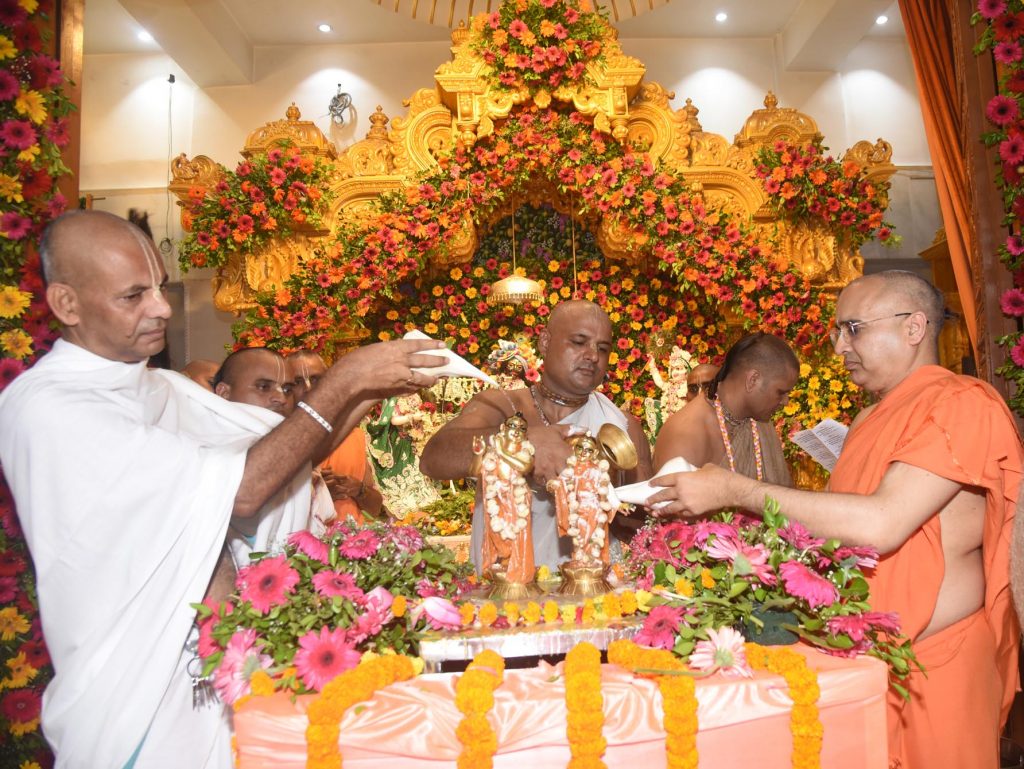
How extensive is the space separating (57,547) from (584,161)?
6.22 metres

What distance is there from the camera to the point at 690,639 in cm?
201

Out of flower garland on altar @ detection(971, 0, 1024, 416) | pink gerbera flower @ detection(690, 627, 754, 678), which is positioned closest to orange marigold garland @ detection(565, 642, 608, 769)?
pink gerbera flower @ detection(690, 627, 754, 678)

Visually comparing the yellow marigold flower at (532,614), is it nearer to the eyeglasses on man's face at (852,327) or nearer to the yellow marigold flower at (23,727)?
the eyeglasses on man's face at (852,327)

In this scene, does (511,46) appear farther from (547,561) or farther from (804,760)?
(804,760)

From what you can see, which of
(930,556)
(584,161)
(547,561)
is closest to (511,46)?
(584,161)

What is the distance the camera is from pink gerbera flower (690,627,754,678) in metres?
1.93

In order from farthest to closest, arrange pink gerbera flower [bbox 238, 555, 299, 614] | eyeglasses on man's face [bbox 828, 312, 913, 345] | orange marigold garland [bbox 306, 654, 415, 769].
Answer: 1. eyeglasses on man's face [bbox 828, 312, 913, 345]
2. pink gerbera flower [bbox 238, 555, 299, 614]
3. orange marigold garland [bbox 306, 654, 415, 769]

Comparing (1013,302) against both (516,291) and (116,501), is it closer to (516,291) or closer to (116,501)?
(516,291)

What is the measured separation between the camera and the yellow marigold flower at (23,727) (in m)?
3.15

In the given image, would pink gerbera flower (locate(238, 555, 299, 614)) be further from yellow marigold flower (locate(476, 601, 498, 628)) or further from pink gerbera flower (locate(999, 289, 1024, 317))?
pink gerbera flower (locate(999, 289, 1024, 317))

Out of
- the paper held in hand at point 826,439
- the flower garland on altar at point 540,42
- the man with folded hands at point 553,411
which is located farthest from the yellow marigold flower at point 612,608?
the flower garland on altar at point 540,42

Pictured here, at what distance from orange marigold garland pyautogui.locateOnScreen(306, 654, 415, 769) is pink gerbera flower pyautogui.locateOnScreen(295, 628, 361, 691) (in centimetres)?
3

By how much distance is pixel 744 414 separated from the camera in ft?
13.8

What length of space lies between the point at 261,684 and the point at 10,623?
6.44 ft
